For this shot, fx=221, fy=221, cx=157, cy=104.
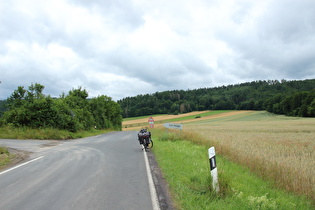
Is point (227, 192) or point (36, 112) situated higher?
point (36, 112)

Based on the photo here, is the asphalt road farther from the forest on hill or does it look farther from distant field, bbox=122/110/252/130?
the forest on hill

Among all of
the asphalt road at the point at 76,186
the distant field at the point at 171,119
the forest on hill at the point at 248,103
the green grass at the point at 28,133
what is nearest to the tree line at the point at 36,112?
the green grass at the point at 28,133

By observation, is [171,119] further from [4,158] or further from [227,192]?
[227,192]

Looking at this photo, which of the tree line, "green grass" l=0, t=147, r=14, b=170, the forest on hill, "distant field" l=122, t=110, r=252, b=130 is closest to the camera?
"green grass" l=0, t=147, r=14, b=170

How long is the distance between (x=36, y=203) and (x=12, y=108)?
2157 cm

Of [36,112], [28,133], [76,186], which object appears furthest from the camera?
[36,112]

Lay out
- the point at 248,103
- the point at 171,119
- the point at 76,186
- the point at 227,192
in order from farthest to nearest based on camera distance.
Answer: the point at 248,103 → the point at 171,119 → the point at 76,186 → the point at 227,192

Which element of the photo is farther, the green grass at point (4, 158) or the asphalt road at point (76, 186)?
the green grass at point (4, 158)

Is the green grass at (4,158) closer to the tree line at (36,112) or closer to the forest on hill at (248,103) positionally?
the tree line at (36,112)

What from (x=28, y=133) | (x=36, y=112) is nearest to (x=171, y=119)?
(x=36, y=112)

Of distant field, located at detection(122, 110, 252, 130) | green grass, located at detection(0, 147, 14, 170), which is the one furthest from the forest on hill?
green grass, located at detection(0, 147, 14, 170)

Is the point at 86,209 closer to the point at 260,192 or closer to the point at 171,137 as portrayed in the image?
the point at 260,192

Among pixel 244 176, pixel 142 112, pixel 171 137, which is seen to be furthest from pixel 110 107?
pixel 142 112

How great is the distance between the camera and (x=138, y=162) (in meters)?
8.86
